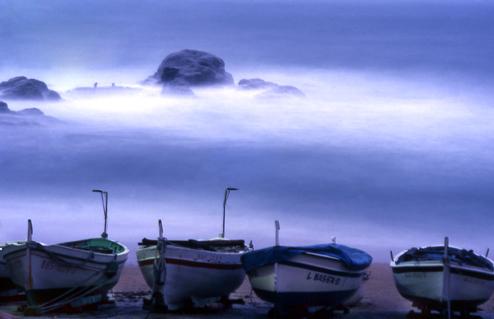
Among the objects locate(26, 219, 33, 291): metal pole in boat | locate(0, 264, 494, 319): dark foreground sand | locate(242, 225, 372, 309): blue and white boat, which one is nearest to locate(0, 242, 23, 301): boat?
locate(0, 264, 494, 319): dark foreground sand

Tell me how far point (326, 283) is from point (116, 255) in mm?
6216

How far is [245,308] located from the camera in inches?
1271

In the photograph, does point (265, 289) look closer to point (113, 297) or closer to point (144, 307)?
point (144, 307)

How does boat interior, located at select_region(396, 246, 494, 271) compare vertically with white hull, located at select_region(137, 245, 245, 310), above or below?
above

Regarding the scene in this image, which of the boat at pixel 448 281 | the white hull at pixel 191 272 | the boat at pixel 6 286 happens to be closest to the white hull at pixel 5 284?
the boat at pixel 6 286

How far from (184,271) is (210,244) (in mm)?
2549

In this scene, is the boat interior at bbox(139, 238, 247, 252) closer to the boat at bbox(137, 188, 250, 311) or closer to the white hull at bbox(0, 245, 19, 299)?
the boat at bbox(137, 188, 250, 311)

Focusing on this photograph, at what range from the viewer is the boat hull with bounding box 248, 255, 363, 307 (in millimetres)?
27844

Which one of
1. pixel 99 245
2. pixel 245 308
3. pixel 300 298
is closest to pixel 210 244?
pixel 245 308

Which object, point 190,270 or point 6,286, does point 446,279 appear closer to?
point 190,270

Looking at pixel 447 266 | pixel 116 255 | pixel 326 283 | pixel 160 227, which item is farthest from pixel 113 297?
pixel 447 266

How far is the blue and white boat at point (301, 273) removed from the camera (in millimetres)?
27844

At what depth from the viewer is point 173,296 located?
29.4m

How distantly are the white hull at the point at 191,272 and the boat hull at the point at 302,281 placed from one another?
56.2 inches
